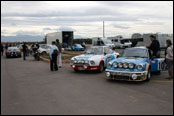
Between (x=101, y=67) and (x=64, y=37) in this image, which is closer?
(x=101, y=67)

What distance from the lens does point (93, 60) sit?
1049cm

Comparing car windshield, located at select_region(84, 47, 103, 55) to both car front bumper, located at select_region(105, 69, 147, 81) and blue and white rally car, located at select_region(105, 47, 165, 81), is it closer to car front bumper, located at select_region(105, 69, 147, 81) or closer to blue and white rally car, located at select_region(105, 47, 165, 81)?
blue and white rally car, located at select_region(105, 47, 165, 81)

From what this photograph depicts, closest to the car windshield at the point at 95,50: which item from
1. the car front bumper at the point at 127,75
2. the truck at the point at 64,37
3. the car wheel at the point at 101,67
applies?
the car wheel at the point at 101,67

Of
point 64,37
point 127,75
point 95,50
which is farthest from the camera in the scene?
point 64,37

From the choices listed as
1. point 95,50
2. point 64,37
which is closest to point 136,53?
point 95,50

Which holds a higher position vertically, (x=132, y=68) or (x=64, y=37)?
(x=64, y=37)

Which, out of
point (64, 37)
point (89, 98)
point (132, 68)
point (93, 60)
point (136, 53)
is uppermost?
point (64, 37)

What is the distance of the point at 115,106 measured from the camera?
527 centimetres

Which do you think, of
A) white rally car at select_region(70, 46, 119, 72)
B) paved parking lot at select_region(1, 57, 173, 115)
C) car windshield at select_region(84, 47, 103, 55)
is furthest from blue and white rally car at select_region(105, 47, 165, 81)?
car windshield at select_region(84, 47, 103, 55)

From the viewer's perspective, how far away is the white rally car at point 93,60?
10.5 m

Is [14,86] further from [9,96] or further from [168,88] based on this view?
[168,88]

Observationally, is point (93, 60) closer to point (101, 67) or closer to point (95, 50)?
point (101, 67)

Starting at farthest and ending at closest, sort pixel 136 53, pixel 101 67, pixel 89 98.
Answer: pixel 101 67 < pixel 136 53 < pixel 89 98

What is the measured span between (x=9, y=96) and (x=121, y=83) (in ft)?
14.2
